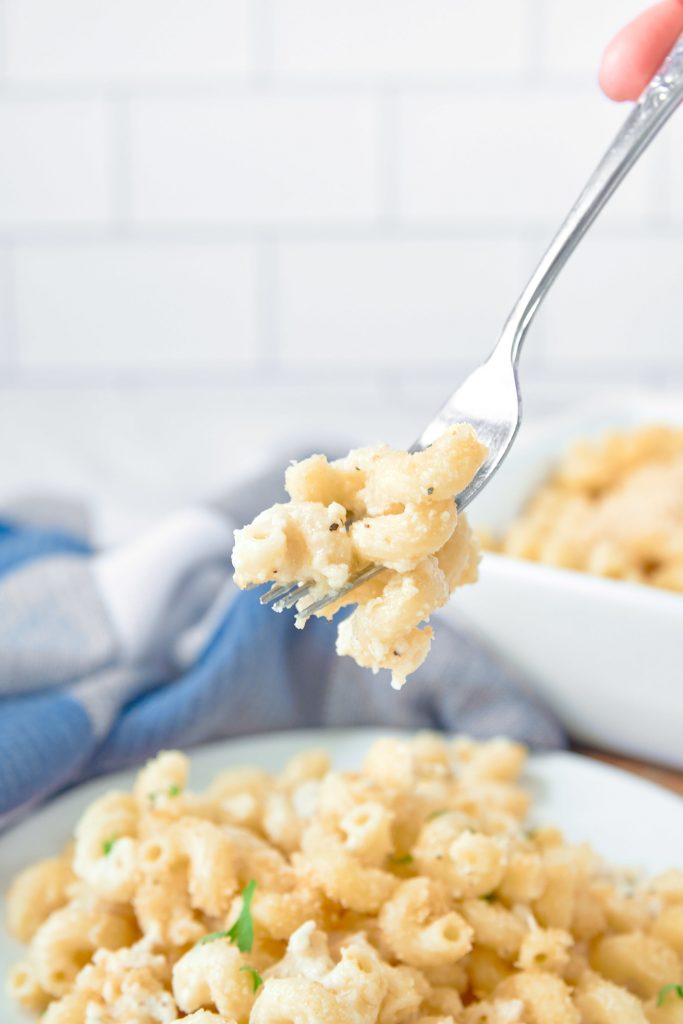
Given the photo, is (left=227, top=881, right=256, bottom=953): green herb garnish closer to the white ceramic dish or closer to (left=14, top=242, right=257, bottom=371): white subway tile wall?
the white ceramic dish

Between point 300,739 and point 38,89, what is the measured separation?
1.34m

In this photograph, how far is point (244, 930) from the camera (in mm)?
670

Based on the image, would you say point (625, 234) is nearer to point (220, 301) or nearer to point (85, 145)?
point (220, 301)

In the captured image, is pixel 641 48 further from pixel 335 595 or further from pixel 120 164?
pixel 120 164

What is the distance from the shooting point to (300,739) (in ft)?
3.15

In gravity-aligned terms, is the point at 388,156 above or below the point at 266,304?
above

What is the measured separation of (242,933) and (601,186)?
0.43 metres

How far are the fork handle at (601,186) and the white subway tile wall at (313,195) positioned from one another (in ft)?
4.18

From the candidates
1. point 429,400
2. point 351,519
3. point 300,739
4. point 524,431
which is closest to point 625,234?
point 429,400

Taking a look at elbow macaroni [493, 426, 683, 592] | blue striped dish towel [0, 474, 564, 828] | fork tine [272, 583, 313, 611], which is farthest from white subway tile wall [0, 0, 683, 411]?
fork tine [272, 583, 313, 611]

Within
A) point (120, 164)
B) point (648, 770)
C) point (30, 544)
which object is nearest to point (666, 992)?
point (648, 770)

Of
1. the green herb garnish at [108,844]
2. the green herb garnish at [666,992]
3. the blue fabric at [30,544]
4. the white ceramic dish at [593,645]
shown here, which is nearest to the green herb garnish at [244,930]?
the green herb garnish at [108,844]

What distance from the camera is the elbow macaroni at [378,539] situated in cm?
58

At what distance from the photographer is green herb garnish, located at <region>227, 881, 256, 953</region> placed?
665 mm
